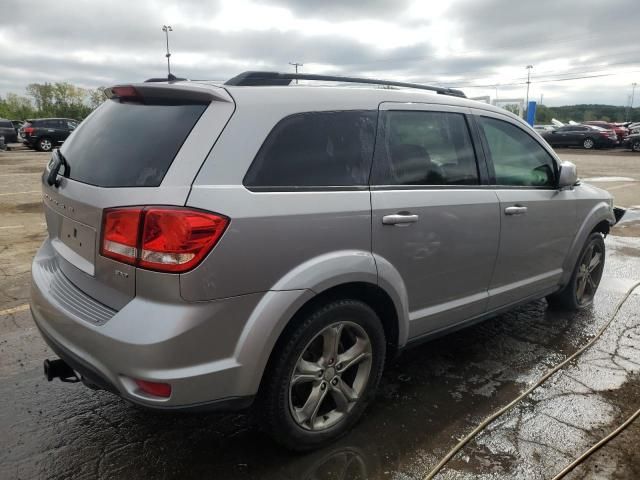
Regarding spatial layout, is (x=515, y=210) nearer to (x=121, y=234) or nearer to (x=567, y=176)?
(x=567, y=176)

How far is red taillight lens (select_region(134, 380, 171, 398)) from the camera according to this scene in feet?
6.75

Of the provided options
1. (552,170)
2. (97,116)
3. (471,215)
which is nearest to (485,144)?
(471,215)

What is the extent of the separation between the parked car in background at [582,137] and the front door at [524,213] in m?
28.4

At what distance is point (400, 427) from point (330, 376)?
0.56m

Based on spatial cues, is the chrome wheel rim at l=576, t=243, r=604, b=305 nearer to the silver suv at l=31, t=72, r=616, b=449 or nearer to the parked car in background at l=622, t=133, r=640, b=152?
the silver suv at l=31, t=72, r=616, b=449

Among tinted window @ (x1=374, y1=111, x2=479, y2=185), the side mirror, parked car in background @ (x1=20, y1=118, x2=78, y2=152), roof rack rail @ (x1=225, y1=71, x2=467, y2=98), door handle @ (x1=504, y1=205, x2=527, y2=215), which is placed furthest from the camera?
parked car in background @ (x1=20, y1=118, x2=78, y2=152)

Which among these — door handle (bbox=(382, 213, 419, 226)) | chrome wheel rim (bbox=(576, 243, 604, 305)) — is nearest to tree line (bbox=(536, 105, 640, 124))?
chrome wheel rim (bbox=(576, 243, 604, 305))

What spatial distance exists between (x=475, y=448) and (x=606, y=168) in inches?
753

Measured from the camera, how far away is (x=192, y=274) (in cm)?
202

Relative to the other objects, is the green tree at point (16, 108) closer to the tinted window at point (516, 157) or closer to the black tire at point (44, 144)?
the black tire at point (44, 144)

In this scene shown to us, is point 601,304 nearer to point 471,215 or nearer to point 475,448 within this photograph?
point 471,215

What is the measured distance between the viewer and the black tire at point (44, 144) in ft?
84.9

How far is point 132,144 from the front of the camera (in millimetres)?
2346

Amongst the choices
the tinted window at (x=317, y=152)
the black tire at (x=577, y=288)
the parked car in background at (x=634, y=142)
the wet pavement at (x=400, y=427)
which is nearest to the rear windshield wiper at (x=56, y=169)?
the tinted window at (x=317, y=152)
